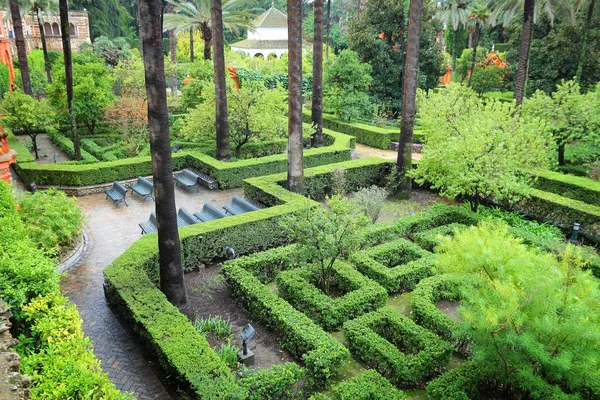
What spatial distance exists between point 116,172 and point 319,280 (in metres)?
10.7

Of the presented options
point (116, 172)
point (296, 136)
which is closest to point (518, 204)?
point (296, 136)

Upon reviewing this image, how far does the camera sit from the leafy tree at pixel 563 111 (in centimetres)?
1831

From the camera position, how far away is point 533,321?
22.5 ft

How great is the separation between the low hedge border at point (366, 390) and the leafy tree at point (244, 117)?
46.1 feet

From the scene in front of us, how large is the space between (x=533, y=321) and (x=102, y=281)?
963 cm

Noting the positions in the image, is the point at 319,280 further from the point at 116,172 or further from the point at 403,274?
the point at 116,172

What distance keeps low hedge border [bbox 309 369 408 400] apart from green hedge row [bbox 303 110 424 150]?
17.6 metres

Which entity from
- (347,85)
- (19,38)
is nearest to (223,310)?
(347,85)

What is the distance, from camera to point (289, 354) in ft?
30.2

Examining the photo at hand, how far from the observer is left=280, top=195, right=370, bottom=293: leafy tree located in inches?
414

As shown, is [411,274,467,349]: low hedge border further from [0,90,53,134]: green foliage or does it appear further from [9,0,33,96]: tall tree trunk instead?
[9,0,33,96]: tall tree trunk

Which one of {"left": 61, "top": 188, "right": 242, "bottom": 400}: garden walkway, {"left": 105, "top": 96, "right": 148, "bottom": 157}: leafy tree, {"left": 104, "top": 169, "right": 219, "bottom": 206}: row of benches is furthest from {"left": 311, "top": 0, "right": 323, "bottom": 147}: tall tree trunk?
{"left": 105, "top": 96, "right": 148, "bottom": 157}: leafy tree

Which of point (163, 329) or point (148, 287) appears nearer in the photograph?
point (163, 329)

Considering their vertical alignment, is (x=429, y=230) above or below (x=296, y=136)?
below
